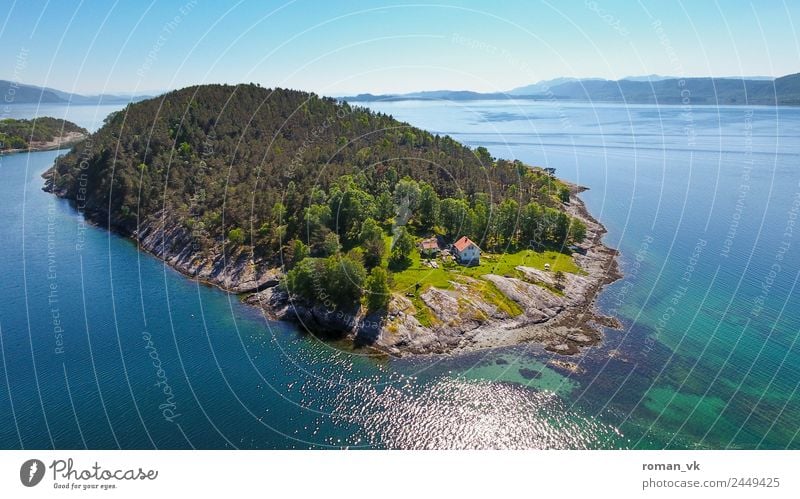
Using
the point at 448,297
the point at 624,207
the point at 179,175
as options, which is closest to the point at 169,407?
the point at 448,297

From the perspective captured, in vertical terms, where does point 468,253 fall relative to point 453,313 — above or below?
above

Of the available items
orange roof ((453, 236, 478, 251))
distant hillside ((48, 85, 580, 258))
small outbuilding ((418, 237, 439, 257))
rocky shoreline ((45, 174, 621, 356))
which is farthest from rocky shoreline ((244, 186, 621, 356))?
distant hillside ((48, 85, 580, 258))

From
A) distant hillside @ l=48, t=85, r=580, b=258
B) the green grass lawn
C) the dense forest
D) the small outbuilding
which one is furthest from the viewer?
distant hillside @ l=48, t=85, r=580, b=258

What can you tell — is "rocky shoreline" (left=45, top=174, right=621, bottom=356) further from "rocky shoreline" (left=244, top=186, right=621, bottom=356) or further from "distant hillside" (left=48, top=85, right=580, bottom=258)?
"distant hillside" (left=48, top=85, right=580, bottom=258)

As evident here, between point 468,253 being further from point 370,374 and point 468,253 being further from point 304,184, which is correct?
point 304,184

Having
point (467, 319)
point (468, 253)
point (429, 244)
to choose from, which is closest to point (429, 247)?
point (429, 244)

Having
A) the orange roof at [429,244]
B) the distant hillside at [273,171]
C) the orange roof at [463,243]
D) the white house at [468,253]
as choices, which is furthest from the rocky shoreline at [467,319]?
the distant hillside at [273,171]
